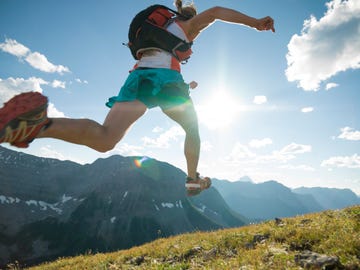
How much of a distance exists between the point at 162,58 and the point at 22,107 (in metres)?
2.09

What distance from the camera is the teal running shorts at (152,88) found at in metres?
3.88

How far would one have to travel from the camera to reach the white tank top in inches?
161

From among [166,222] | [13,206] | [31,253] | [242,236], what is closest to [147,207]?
[166,222]

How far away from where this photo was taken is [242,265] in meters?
3.96

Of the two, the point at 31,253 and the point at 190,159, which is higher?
the point at 190,159

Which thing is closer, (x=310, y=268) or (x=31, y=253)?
(x=310, y=268)

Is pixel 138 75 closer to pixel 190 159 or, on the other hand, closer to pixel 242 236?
pixel 190 159

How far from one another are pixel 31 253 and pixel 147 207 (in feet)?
249

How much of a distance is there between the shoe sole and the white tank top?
1667mm

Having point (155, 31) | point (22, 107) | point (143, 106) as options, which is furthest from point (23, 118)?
point (155, 31)

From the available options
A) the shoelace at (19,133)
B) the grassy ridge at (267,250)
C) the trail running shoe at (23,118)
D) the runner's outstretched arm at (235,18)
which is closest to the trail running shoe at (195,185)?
the grassy ridge at (267,250)

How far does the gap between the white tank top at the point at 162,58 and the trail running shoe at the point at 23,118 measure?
1658mm

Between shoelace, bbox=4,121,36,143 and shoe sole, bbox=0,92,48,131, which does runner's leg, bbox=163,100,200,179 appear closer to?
shoe sole, bbox=0,92,48,131

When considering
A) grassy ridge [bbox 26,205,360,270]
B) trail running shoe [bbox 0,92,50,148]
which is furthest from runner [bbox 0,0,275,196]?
grassy ridge [bbox 26,205,360,270]
